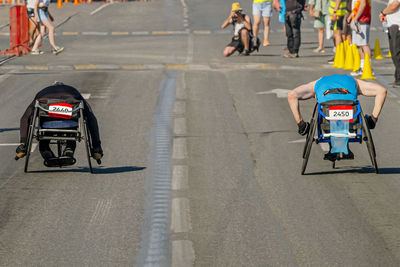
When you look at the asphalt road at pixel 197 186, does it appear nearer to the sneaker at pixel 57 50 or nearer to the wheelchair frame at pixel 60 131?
the wheelchair frame at pixel 60 131

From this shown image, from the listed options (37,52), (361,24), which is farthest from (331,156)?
(37,52)

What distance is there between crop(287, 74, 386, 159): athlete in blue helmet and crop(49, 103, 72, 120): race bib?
2.55m

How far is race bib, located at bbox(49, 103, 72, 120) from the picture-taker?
38.8 ft

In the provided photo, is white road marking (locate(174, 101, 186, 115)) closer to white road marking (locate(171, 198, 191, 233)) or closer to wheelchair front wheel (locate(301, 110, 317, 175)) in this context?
Answer: wheelchair front wheel (locate(301, 110, 317, 175))

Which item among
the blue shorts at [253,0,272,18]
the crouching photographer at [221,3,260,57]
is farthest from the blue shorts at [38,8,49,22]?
the blue shorts at [253,0,272,18]

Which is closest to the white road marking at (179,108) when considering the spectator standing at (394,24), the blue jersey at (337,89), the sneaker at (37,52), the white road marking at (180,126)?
the white road marking at (180,126)

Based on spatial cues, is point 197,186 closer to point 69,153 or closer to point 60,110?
point 69,153

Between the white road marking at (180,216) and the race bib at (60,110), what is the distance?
1991 mm

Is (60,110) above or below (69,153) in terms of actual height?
above

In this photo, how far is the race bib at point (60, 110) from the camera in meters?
11.8

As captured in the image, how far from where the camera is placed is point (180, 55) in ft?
89.6

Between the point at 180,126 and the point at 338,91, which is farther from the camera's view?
the point at 180,126

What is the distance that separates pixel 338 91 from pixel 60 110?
10.3 feet

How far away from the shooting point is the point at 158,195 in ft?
35.6
